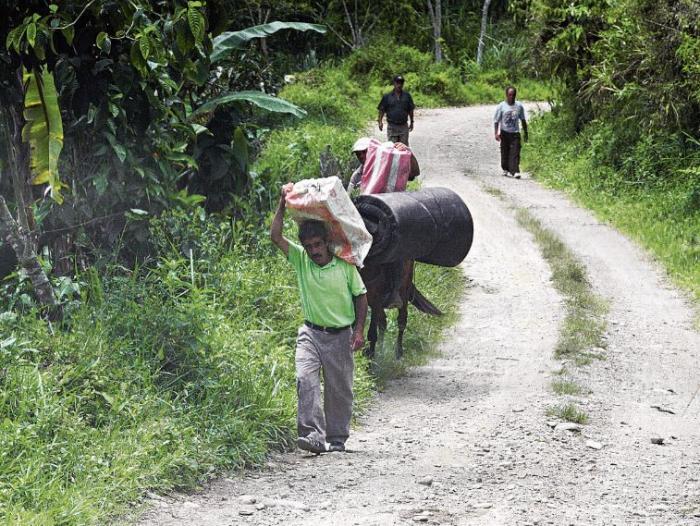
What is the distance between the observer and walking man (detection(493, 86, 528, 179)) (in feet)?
64.5

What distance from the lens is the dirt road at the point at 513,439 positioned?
5832mm

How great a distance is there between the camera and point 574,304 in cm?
1145

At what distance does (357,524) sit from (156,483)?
1115 mm

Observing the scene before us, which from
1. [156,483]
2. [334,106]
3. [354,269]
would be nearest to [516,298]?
[354,269]

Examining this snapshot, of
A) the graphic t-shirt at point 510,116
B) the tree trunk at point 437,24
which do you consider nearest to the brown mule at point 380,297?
the graphic t-shirt at point 510,116

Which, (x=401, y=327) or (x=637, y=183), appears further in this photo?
(x=637, y=183)

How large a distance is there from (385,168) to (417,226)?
2.86 feet

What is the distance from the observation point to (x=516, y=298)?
39.0ft

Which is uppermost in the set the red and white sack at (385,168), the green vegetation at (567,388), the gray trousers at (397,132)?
the red and white sack at (385,168)

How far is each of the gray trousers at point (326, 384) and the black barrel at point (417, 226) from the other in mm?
1722

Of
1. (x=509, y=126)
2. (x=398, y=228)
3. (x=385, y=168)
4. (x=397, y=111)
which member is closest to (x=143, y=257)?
(x=385, y=168)

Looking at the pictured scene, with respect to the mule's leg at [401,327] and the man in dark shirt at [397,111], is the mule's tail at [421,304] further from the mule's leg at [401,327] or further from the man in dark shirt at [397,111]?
the man in dark shirt at [397,111]

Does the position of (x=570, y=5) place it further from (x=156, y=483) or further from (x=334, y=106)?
(x=156, y=483)

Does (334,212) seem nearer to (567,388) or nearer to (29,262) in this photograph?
(29,262)
